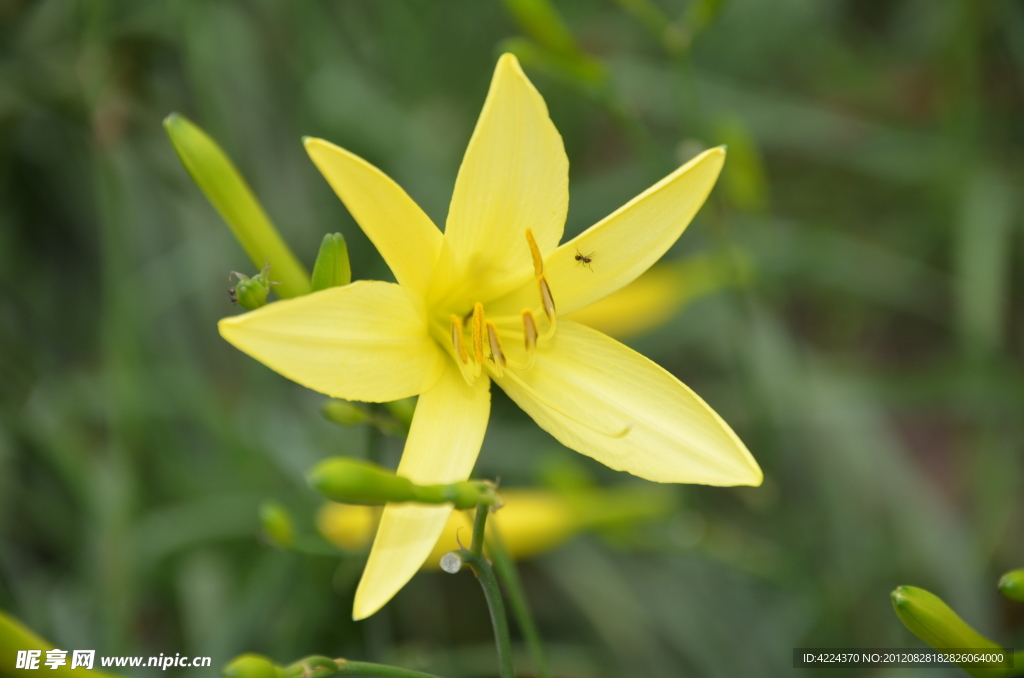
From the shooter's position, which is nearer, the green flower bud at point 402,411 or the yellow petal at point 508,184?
the yellow petal at point 508,184

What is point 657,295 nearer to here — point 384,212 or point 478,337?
point 478,337

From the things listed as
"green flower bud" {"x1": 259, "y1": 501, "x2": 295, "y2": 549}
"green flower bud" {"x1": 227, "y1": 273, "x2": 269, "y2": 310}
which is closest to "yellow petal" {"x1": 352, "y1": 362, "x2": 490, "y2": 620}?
"green flower bud" {"x1": 227, "y1": 273, "x2": 269, "y2": 310}

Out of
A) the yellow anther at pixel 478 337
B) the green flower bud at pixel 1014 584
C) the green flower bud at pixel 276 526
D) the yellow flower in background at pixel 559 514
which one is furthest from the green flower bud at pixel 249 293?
the green flower bud at pixel 1014 584

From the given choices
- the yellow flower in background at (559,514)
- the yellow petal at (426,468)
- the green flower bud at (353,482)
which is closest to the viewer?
the green flower bud at (353,482)

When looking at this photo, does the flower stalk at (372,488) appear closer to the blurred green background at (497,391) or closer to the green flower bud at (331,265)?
the green flower bud at (331,265)

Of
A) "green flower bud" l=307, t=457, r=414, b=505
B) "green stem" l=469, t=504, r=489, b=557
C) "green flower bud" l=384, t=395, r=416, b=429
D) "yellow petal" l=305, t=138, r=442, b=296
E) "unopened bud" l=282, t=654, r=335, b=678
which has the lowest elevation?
"unopened bud" l=282, t=654, r=335, b=678

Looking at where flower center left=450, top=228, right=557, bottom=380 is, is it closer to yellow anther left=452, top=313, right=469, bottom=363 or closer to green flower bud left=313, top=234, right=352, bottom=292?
yellow anther left=452, top=313, right=469, bottom=363
